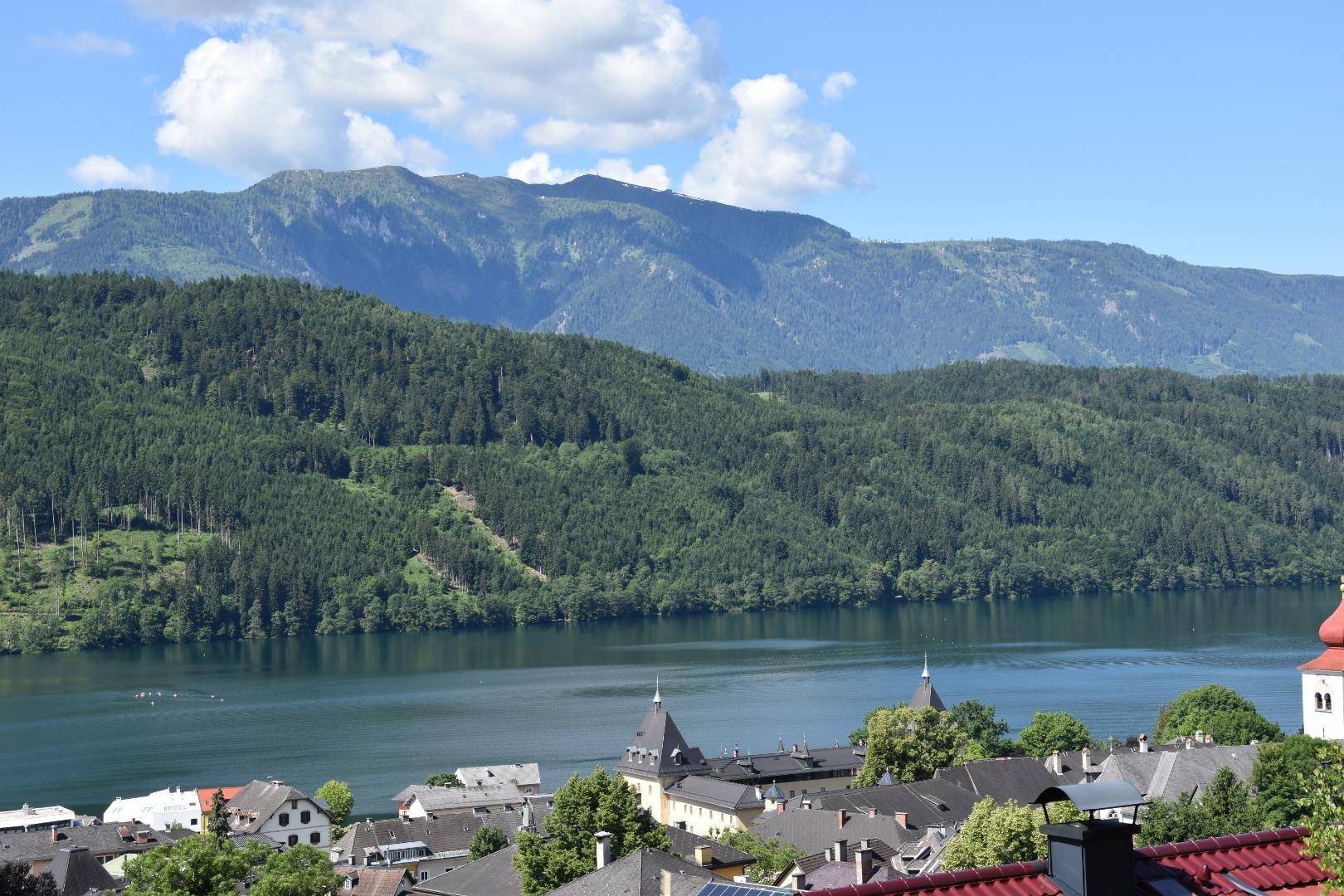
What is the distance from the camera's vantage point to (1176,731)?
4973 inches

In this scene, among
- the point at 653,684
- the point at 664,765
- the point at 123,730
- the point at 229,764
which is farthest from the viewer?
the point at 653,684

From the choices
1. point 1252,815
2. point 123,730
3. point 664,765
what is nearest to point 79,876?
point 664,765

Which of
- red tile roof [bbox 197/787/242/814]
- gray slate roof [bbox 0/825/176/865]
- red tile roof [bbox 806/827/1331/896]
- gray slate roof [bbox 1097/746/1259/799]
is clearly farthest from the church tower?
red tile roof [bbox 806/827/1331/896]

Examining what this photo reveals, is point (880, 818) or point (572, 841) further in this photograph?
point (880, 818)

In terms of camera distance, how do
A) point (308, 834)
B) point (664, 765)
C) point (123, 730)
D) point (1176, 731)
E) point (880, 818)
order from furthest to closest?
point (123, 730), point (1176, 731), point (664, 765), point (308, 834), point (880, 818)

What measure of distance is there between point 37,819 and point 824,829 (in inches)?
1905

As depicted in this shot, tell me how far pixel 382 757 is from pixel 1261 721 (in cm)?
6527

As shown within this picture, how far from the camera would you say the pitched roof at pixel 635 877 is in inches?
2146

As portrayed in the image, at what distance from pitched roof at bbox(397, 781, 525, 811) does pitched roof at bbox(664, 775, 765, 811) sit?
9.39 m

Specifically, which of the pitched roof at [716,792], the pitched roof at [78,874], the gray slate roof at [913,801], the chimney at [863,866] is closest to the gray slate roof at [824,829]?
the gray slate roof at [913,801]

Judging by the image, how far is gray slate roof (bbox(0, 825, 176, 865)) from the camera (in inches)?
3595

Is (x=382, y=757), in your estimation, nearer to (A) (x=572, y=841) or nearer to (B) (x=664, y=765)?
(B) (x=664, y=765)

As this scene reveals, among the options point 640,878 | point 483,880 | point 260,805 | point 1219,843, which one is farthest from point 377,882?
point 1219,843

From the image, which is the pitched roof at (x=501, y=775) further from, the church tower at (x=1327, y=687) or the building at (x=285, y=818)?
the church tower at (x=1327, y=687)
